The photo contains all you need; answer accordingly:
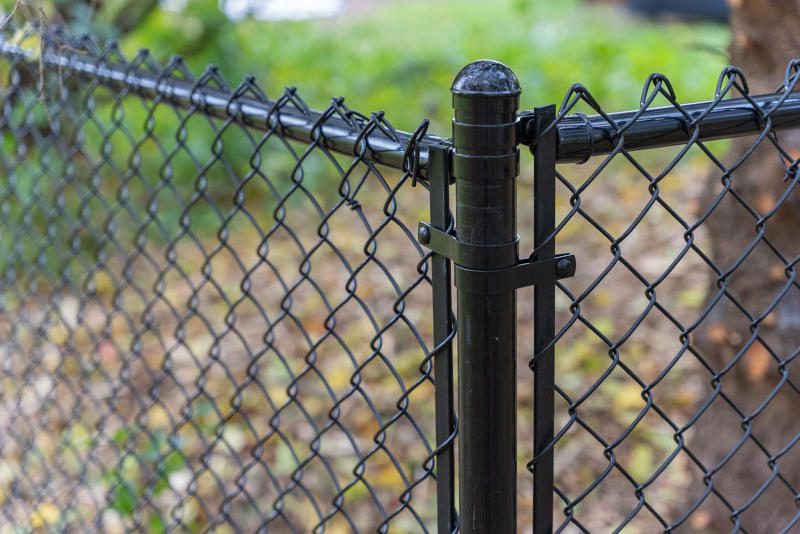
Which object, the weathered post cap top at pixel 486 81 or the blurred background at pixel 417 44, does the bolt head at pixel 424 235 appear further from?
the blurred background at pixel 417 44

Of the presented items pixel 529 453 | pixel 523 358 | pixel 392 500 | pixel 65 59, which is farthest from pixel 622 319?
pixel 65 59

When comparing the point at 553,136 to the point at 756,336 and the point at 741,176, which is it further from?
the point at 741,176

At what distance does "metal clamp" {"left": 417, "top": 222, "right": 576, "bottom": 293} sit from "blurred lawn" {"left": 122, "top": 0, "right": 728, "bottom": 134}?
278 centimetres

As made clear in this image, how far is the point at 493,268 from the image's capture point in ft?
3.85

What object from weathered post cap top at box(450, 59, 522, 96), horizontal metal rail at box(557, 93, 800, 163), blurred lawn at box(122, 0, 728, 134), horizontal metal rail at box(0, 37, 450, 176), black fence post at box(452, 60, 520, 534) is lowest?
black fence post at box(452, 60, 520, 534)

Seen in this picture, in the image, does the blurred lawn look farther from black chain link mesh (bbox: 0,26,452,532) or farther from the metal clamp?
the metal clamp

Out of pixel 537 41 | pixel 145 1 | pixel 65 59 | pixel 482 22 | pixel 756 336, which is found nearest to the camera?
pixel 756 336

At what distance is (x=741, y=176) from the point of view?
2240 millimetres

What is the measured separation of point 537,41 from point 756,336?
620 centimetres

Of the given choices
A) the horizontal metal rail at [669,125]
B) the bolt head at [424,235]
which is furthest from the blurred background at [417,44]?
the bolt head at [424,235]

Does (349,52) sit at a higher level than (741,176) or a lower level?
higher

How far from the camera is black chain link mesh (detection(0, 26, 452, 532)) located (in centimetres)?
192

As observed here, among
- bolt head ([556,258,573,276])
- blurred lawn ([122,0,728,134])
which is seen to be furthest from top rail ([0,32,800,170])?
blurred lawn ([122,0,728,134])

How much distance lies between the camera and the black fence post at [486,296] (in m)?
1.13
